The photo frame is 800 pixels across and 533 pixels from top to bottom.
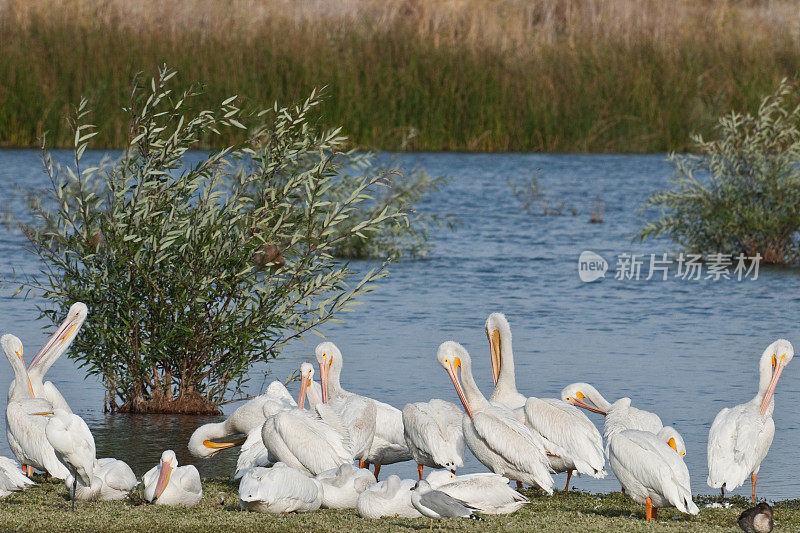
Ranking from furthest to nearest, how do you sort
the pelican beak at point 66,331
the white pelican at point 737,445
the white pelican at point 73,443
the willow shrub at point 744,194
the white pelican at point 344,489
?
the willow shrub at point 744,194 → the pelican beak at point 66,331 → the white pelican at point 737,445 → the white pelican at point 344,489 → the white pelican at point 73,443

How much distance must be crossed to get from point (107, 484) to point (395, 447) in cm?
200

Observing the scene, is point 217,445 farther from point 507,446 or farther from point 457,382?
point 507,446

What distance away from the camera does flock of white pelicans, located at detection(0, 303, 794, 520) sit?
700 cm

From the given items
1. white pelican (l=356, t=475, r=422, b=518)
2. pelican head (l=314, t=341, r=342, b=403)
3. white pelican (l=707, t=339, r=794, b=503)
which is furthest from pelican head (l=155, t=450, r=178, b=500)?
white pelican (l=707, t=339, r=794, b=503)

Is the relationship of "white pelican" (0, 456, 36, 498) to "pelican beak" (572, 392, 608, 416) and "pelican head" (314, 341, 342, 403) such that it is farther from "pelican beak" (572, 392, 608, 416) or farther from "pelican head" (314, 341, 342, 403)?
"pelican beak" (572, 392, 608, 416)

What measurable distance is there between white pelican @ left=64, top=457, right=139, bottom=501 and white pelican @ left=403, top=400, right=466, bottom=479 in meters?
1.65

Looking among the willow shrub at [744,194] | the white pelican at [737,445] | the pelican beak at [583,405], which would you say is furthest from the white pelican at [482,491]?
the willow shrub at [744,194]

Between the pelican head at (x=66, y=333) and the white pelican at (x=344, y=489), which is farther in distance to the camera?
the pelican head at (x=66, y=333)

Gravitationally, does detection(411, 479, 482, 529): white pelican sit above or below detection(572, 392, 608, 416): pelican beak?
above

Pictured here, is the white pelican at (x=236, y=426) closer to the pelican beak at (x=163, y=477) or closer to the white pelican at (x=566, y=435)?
the pelican beak at (x=163, y=477)

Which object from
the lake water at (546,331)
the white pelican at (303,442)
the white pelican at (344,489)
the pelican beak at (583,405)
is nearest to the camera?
the white pelican at (344,489)

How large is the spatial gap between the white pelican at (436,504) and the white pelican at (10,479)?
2.14 metres

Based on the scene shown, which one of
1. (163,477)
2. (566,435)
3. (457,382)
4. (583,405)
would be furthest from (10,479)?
(583,405)

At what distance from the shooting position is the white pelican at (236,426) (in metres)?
8.34
